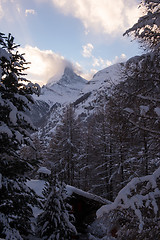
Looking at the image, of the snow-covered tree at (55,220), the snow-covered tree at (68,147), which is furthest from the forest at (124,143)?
the snow-covered tree at (68,147)

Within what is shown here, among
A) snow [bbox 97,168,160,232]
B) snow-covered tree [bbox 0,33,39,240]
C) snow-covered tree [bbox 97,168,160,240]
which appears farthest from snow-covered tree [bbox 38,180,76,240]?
snow [bbox 97,168,160,232]

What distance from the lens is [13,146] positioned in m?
7.00

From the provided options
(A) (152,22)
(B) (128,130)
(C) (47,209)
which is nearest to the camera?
(A) (152,22)

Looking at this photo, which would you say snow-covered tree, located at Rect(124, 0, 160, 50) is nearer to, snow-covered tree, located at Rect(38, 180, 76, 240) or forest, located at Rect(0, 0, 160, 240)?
forest, located at Rect(0, 0, 160, 240)

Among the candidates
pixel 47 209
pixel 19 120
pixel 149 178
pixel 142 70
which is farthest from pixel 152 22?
pixel 47 209

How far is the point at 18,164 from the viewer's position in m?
6.85

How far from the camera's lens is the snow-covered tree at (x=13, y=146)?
6137 millimetres

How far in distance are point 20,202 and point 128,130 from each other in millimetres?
4420

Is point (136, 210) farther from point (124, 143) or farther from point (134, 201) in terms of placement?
point (124, 143)

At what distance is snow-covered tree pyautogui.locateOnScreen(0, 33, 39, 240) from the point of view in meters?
6.14

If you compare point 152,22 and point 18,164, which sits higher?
point 152,22

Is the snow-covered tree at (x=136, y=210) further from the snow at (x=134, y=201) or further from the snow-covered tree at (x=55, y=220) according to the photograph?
the snow-covered tree at (x=55, y=220)

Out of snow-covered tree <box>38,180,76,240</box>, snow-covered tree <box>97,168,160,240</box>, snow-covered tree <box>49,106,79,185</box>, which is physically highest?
snow-covered tree <box>49,106,79,185</box>

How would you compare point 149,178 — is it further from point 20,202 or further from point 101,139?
point 101,139
